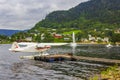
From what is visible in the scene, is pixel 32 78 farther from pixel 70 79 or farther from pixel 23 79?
pixel 70 79

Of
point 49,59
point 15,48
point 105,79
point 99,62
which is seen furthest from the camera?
point 15,48

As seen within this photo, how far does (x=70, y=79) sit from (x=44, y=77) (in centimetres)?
510

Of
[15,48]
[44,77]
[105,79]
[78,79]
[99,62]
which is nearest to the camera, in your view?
[105,79]

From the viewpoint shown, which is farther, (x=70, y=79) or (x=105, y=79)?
(x=70, y=79)

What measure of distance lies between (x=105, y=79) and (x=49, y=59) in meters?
40.8

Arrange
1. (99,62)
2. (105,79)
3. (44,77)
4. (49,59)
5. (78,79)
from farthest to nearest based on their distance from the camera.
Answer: (49,59)
(99,62)
(44,77)
(78,79)
(105,79)

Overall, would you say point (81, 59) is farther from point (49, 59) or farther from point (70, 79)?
point (70, 79)

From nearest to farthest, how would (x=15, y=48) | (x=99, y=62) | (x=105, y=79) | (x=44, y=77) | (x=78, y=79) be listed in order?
1. (x=105, y=79)
2. (x=78, y=79)
3. (x=44, y=77)
4. (x=99, y=62)
5. (x=15, y=48)

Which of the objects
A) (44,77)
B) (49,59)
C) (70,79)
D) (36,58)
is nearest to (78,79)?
(70,79)

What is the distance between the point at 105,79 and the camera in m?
38.4

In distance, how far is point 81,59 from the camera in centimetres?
7931

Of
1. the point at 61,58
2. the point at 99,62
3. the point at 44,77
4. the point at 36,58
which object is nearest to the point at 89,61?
the point at 99,62

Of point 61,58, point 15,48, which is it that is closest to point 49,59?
point 61,58

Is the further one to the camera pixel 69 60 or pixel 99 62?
pixel 69 60
